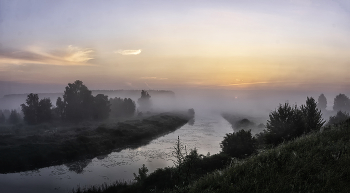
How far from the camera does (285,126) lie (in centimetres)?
2655

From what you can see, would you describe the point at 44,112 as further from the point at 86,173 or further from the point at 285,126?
the point at 285,126

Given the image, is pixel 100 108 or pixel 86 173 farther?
pixel 100 108

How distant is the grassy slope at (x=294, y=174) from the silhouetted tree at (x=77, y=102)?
257 ft

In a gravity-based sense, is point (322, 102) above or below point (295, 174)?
below

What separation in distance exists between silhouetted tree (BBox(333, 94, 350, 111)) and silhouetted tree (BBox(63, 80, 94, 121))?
475ft

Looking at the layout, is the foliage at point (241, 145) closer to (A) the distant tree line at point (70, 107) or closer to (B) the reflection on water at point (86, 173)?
(B) the reflection on water at point (86, 173)

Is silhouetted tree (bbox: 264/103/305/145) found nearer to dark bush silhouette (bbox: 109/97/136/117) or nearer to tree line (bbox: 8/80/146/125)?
tree line (bbox: 8/80/146/125)

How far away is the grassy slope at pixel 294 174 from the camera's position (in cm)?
571

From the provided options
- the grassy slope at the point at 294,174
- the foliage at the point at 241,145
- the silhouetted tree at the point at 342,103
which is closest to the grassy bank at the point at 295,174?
the grassy slope at the point at 294,174

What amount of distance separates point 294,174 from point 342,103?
16350 centimetres

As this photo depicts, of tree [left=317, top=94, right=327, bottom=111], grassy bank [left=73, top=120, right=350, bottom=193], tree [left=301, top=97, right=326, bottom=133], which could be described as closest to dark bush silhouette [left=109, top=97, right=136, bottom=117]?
tree [left=301, top=97, right=326, bottom=133]

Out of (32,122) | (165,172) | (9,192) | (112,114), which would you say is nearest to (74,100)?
(32,122)

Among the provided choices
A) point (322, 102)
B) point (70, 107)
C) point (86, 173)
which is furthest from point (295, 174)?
point (322, 102)

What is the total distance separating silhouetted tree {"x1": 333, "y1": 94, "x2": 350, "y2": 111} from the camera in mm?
134625
